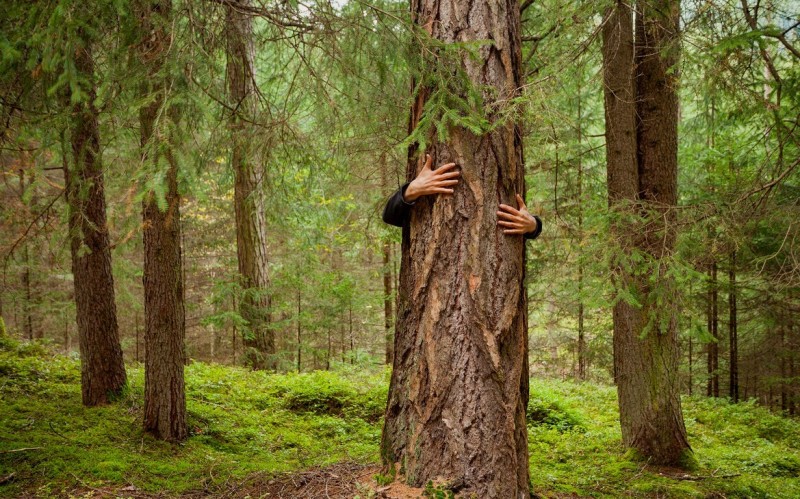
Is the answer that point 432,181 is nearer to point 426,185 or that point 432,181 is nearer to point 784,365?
point 426,185

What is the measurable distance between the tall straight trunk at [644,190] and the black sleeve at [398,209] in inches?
125

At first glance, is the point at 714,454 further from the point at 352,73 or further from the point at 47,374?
the point at 47,374

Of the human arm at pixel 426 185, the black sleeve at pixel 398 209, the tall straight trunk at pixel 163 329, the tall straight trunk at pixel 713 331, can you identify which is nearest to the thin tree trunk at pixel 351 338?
the tall straight trunk at pixel 163 329

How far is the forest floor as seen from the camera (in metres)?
4.50

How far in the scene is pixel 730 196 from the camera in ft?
18.0

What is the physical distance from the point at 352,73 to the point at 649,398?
16.5 feet

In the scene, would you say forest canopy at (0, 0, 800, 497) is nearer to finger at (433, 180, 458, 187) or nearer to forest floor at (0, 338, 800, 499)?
finger at (433, 180, 458, 187)

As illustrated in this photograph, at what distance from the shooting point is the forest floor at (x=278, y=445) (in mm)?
4500

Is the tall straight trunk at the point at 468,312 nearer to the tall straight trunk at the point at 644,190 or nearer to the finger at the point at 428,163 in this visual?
the finger at the point at 428,163

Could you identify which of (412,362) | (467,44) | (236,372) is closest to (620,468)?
(412,362)

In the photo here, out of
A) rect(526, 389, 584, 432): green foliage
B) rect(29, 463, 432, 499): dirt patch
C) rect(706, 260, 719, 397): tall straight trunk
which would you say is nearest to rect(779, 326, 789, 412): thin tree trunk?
rect(706, 260, 719, 397): tall straight trunk

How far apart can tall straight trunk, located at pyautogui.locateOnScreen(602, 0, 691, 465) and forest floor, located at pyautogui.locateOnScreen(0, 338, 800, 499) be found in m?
0.47

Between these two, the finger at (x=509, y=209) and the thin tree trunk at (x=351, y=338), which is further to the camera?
the thin tree trunk at (x=351, y=338)

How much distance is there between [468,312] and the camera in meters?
3.37
